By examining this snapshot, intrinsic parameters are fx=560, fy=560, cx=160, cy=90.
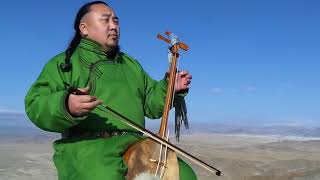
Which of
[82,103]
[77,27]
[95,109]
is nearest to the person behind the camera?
[82,103]

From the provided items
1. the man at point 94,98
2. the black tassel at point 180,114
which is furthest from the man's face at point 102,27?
the black tassel at point 180,114

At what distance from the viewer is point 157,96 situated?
4043 mm

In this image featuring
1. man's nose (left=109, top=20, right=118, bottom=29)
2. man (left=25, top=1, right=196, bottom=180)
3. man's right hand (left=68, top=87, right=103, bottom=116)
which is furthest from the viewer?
man's nose (left=109, top=20, right=118, bottom=29)

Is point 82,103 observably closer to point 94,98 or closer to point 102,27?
point 94,98

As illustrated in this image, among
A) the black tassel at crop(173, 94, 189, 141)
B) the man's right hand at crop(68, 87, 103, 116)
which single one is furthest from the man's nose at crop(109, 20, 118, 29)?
the man's right hand at crop(68, 87, 103, 116)

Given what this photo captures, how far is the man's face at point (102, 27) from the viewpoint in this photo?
3.92m

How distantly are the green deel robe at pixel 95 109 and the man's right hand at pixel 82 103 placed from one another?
0.05 metres

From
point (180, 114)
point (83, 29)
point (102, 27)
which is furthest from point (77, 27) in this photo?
point (180, 114)

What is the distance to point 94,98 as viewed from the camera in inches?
123

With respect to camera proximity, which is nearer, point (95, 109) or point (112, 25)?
point (95, 109)

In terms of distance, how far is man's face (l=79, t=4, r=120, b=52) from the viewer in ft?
12.9

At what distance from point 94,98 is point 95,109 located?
50cm

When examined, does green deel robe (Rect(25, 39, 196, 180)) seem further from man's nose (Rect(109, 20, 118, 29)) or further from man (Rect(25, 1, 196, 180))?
man's nose (Rect(109, 20, 118, 29))

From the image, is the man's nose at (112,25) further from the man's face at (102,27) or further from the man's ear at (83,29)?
the man's ear at (83,29)
